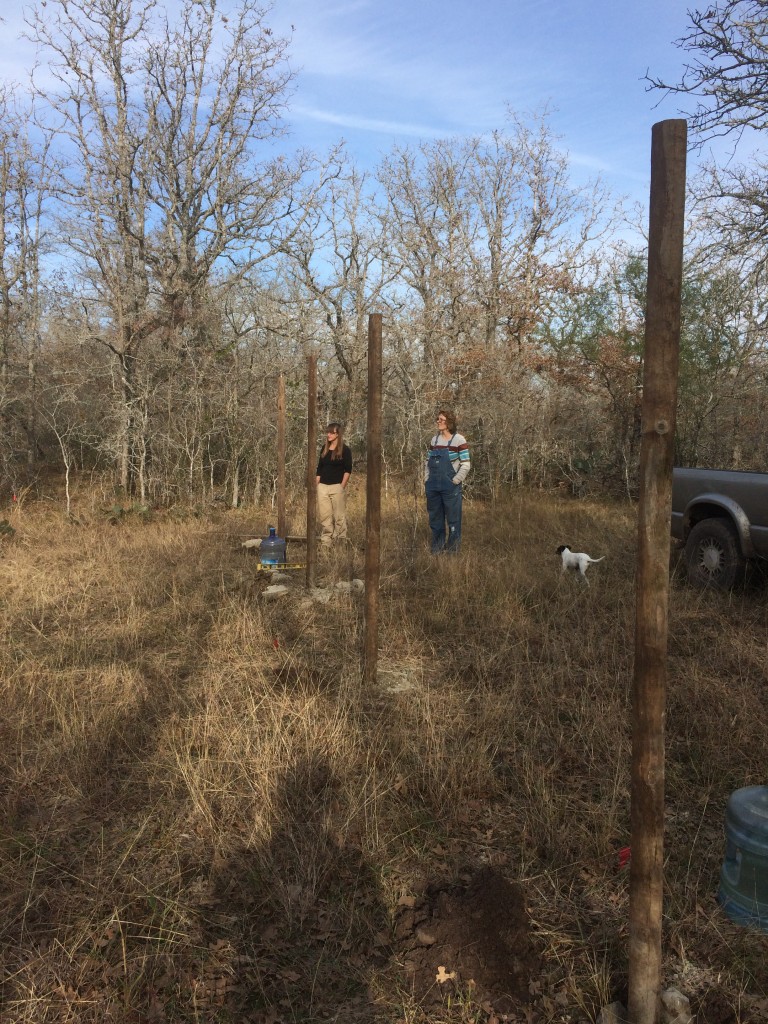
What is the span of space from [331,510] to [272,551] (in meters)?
1.39

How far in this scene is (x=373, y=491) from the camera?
164 inches

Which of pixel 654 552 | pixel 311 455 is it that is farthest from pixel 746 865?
pixel 311 455

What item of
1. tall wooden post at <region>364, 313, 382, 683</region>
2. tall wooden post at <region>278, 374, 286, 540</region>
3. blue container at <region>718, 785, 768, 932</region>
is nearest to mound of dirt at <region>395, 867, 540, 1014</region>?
blue container at <region>718, 785, 768, 932</region>

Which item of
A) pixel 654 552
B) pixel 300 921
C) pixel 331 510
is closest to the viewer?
pixel 654 552

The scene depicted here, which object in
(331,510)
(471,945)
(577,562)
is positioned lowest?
(471,945)

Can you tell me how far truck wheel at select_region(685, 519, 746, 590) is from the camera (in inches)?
227

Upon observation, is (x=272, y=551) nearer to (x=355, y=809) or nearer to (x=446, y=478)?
(x=446, y=478)

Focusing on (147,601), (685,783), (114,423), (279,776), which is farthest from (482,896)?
(114,423)

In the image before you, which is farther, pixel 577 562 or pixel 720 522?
pixel 577 562

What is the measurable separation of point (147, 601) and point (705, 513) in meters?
5.24

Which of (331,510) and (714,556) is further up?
(331,510)

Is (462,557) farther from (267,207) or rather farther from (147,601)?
(267,207)

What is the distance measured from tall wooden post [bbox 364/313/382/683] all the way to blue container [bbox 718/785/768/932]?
233 cm

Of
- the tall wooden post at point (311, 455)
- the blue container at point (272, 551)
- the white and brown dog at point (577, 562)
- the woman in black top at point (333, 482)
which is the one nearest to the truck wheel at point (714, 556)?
the white and brown dog at point (577, 562)
